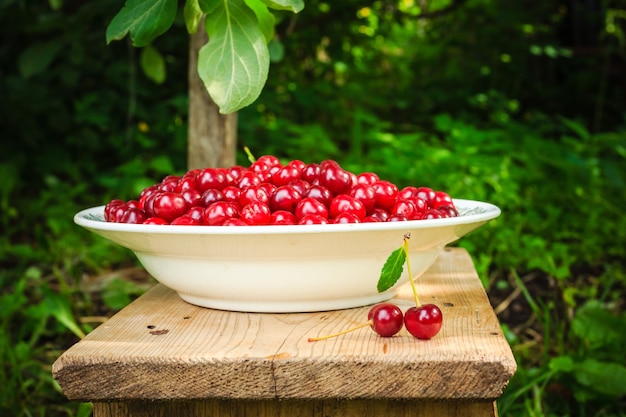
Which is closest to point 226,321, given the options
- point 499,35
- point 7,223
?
point 7,223

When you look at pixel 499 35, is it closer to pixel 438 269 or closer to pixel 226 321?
pixel 438 269

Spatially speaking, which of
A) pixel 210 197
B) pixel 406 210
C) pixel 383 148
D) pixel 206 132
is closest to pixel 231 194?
pixel 210 197

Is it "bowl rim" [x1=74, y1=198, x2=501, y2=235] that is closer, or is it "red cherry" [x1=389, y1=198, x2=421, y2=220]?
"bowl rim" [x1=74, y1=198, x2=501, y2=235]

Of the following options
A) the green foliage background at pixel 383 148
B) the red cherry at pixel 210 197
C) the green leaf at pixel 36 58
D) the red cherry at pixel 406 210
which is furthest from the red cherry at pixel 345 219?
the green leaf at pixel 36 58

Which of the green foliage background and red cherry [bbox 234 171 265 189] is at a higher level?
red cherry [bbox 234 171 265 189]

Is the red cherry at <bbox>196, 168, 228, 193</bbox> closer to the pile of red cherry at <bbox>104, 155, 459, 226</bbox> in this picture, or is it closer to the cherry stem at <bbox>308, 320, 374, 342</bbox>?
the pile of red cherry at <bbox>104, 155, 459, 226</bbox>

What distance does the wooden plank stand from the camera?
3.08 feet

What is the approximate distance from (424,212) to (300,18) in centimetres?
221

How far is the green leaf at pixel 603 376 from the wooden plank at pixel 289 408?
0.86 m

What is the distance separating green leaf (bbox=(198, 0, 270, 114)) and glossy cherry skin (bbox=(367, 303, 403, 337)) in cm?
36

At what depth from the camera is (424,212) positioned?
1104 millimetres

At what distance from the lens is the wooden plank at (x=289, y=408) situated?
0.94m

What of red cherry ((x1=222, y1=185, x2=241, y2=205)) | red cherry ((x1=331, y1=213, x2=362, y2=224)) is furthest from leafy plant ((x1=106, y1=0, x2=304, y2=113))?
red cherry ((x1=331, y1=213, x2=362, y2=224))

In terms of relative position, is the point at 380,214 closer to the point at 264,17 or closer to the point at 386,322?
the point at 386,322
